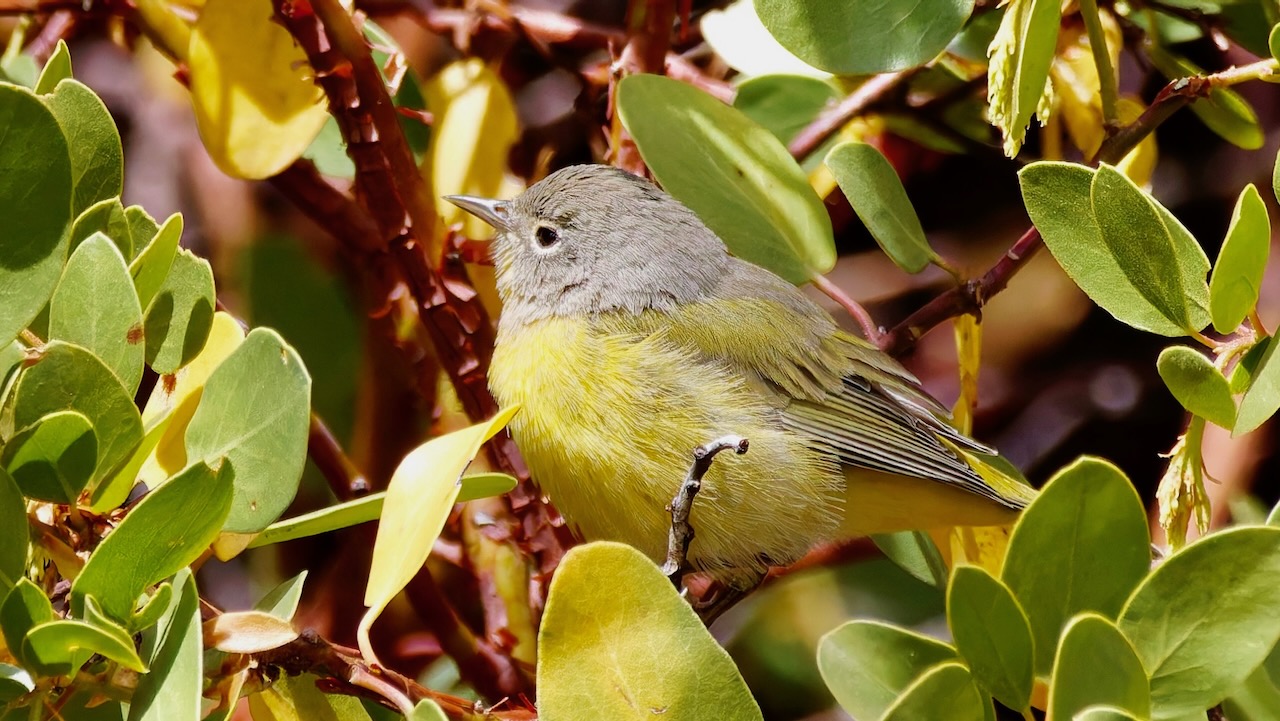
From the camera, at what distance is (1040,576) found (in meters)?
0.86

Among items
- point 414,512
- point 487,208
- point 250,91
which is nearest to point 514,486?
point 414,512

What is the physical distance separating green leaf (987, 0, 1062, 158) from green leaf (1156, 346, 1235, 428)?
27cm

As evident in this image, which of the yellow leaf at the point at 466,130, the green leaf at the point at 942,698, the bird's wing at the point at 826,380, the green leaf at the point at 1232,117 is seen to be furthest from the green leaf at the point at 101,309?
the green leaf at the point at 1232,117

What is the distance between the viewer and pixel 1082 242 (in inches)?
41.6

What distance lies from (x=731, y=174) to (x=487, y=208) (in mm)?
484

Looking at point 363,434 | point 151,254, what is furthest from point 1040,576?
point 363,434

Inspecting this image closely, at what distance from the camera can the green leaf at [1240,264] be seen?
939 millimetres

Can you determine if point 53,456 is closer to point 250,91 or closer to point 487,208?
point 250,91

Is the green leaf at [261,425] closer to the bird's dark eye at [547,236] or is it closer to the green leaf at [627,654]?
the green leaf at [627,654]

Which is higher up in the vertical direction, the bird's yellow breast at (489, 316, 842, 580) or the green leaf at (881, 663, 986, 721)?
the green leaf at (881, 663, 986, 721)

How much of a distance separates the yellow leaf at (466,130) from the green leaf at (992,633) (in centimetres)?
115

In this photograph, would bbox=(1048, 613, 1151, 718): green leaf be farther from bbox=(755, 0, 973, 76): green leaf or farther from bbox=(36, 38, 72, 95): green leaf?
bbox=(36, 38, 72, 95): green leaf

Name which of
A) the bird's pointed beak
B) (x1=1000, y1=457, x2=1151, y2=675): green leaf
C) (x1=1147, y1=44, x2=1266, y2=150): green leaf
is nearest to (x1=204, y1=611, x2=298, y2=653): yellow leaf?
(x1=1000, y1=457, x2=1151, y2=675): green leaf

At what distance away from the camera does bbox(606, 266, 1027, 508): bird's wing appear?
1744 mm
